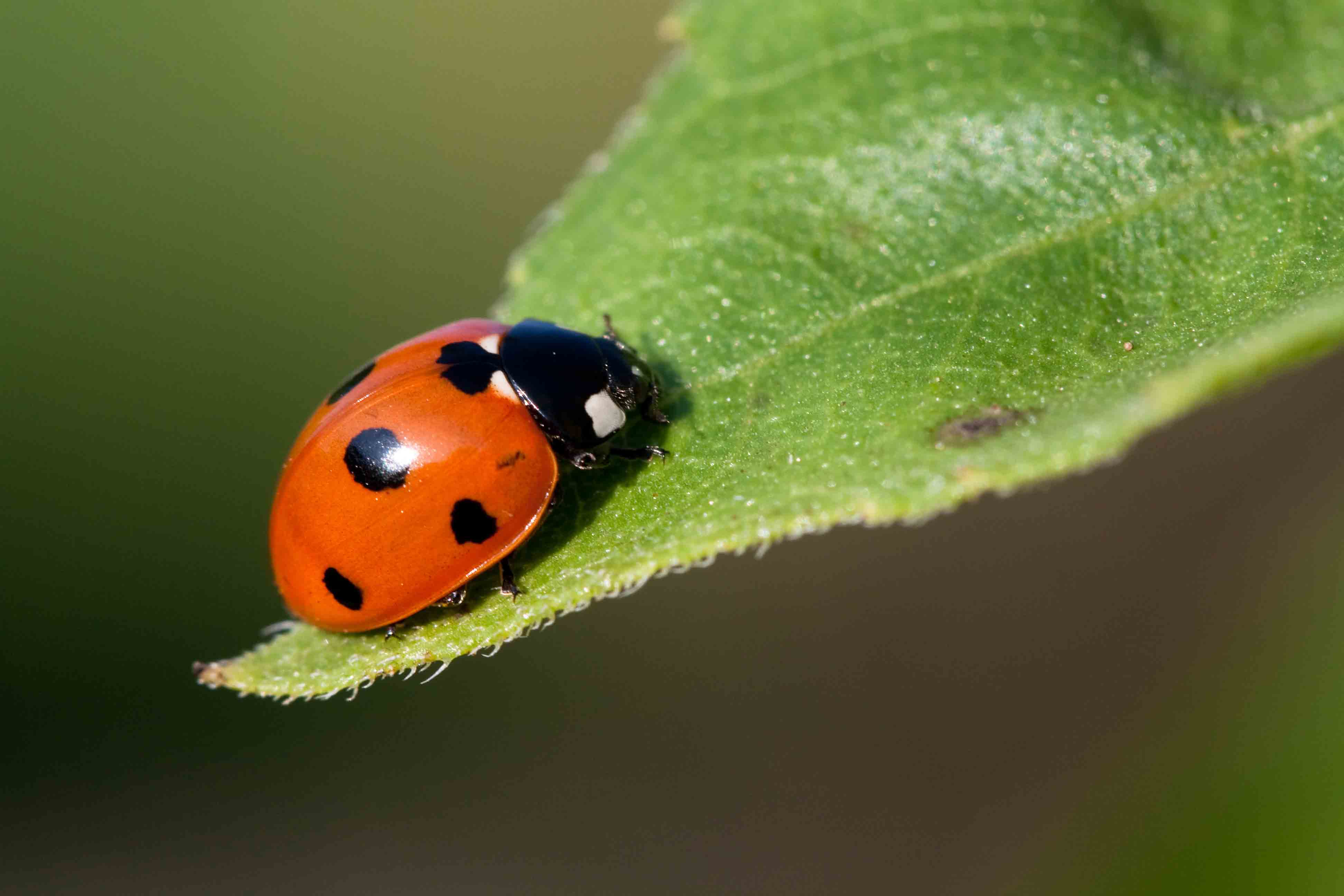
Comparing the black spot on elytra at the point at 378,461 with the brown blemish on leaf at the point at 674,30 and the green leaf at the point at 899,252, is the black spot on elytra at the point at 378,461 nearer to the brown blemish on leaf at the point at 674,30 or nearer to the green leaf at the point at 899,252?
the green leaf at the point at 899,252

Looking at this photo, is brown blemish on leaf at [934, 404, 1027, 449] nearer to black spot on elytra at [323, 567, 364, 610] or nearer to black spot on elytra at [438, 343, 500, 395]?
black spot on elytra at [438, 343, 500, 395]

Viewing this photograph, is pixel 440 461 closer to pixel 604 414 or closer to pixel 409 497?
pixel 409 497

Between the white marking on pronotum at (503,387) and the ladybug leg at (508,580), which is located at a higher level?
the white marking on pronotum at (503,387)

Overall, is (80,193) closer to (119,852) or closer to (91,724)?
(91,724)

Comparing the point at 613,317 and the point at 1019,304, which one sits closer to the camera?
the point at 1019,304

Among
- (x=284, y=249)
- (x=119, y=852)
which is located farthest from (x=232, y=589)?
(x=284, y=249)

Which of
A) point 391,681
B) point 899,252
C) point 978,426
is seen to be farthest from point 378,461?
point 391,681

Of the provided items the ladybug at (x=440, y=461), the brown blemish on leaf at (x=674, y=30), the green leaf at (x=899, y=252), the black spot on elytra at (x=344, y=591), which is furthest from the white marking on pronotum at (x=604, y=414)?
the brown blemish on leaf at (x=674, y=30)
